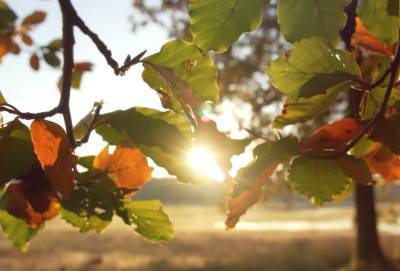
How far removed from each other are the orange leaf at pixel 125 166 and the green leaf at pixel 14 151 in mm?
183

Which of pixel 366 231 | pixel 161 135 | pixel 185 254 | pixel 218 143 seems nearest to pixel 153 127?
pixel 161 135

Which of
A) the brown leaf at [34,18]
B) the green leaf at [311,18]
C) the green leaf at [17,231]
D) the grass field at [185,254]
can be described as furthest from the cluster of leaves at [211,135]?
the grass field at [185,254]

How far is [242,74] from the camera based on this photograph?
1112 centimetres

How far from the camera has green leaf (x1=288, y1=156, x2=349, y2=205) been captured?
32.7 inches

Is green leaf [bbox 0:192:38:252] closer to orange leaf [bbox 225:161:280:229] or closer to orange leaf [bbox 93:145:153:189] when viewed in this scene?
orange leaf [bbox 93:145:153:189]

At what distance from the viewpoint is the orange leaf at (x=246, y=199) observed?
72cm

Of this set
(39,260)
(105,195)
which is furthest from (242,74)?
(105,195)

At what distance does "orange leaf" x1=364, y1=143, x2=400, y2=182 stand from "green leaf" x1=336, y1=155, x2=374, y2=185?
11 cm

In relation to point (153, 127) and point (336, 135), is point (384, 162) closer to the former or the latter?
point (336, 135)

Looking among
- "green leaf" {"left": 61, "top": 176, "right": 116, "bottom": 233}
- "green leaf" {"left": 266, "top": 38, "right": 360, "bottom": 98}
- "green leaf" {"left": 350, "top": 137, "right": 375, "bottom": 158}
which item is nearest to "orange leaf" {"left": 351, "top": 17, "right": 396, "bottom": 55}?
"green leaf" {"left": 350, "top": 137, "right": 375, "bottom": 158}

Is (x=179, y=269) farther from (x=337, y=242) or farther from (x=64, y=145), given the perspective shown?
(x=64, y=145)

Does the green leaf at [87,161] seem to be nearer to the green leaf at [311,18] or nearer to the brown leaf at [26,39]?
the green leaf at [311,18]

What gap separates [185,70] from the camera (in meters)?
0.78

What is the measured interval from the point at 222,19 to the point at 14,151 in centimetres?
34
